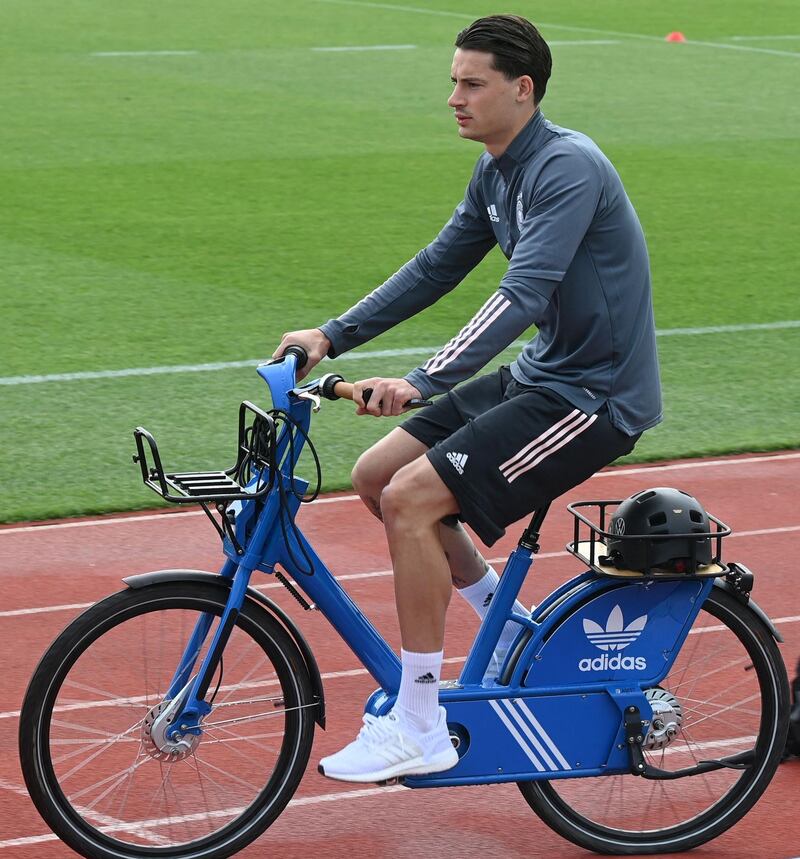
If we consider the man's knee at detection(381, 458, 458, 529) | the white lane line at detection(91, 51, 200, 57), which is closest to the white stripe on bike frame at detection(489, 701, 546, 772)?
the man's knee at detection(381, 458, 458, 529)

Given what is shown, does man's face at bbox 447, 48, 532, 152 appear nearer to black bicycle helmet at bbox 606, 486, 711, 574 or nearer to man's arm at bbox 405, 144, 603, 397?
man's arm at bbox 405, 144, 603, 397

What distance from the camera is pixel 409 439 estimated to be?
489 cm

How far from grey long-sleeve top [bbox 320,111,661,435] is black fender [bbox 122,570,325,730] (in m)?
0.72

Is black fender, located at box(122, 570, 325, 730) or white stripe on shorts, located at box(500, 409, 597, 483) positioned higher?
white stripe on shorts, located at box(500, 409, 597, 483)

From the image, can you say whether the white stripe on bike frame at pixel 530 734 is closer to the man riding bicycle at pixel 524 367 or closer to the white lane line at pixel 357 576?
the man riding bicycle at pixel 524 367

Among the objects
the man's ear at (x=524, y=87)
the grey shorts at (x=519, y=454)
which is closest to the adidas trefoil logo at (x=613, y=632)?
the grey shorts at (x=519, y=454)

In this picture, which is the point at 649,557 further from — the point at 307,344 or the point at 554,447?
the point at 307,344

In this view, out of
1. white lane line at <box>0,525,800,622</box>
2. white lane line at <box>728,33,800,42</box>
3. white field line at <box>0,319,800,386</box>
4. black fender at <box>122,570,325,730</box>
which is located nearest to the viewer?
black fender at <box>122,570,325,730</box>

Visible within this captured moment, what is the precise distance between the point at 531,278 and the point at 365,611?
2.52 m

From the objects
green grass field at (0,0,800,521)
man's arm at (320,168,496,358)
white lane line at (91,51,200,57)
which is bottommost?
white lane line at (91,51,200,57)

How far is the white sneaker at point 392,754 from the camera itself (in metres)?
4.58

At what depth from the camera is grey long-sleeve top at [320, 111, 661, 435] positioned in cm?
444

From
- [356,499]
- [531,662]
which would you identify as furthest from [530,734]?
[356,499]

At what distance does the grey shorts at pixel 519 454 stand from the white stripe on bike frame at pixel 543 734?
482 millimetres
